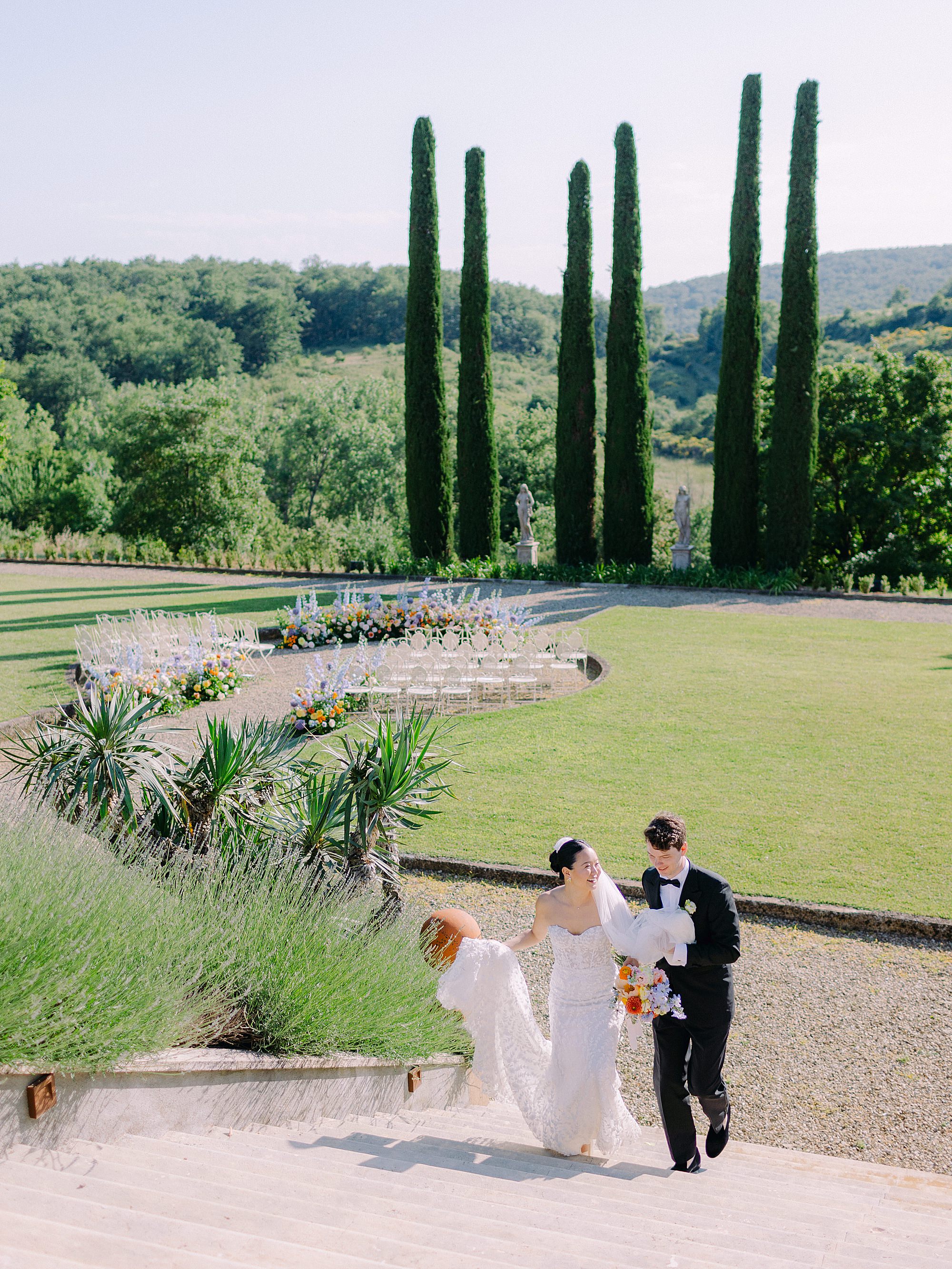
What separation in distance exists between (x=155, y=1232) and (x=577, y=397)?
79.3 ft

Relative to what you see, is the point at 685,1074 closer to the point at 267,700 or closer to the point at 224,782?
the point at 224,782

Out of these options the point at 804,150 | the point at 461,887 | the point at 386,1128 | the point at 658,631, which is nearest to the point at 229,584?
the point at 658,631

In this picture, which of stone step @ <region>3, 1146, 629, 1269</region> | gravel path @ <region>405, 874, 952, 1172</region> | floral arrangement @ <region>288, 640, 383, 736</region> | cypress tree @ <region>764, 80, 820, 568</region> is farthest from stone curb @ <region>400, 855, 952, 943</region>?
cypress tree @ <region>764, 80, 820, 568</region>

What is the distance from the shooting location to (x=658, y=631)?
1655 cm

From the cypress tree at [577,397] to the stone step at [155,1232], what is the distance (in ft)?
75.3

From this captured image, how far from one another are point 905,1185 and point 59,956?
117 inches

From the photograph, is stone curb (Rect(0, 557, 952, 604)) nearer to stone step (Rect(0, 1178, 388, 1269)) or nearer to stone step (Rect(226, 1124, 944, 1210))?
stone step (Rect(226, 1124, 944, 1210))

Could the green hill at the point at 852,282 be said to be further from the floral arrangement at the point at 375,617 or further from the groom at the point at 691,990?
the groom at the point at 691,990

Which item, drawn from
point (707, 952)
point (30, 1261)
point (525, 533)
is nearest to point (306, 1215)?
point (30, 1261)

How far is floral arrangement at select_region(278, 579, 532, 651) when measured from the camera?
572 inches

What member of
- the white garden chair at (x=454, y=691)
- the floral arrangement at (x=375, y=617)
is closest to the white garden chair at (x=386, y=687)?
the white garden chair at (x=454, y=691)

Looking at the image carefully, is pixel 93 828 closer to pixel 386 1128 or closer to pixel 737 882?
pixel 386 1128

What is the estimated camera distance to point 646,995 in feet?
11.9

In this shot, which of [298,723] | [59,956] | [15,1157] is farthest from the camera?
[298,723]
